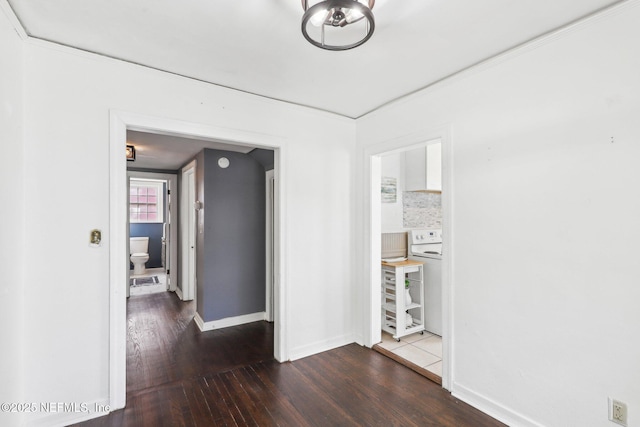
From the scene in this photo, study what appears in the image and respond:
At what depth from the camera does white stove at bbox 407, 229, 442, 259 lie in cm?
408

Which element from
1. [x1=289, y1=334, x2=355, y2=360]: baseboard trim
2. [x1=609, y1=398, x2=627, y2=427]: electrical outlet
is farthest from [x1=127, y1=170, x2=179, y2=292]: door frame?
[x1=609, y1=398, x2=627, y2=427]: electrical outlet

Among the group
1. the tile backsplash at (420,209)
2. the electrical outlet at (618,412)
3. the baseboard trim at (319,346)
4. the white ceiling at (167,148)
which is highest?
the white ceiling at (167,148)

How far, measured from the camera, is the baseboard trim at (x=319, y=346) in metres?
3.06

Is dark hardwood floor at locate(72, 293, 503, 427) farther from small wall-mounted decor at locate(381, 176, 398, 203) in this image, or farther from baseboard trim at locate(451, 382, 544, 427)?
small wall-mounted decor at locate(381, 176, 398, 203)

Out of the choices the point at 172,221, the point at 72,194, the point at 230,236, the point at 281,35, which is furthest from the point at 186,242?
the point at 281,35

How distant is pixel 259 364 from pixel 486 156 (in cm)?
261

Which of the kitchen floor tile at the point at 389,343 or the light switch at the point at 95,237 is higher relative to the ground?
the light switch at the point at 95,237

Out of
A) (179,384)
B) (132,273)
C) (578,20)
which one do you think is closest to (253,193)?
(179,384)

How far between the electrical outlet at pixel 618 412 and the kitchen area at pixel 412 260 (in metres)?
1.27

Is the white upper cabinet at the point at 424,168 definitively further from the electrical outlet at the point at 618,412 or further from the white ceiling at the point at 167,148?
the electrical outlet at the point at 618,412

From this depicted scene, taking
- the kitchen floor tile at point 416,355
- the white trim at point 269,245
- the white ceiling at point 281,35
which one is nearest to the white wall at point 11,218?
the white ceiling at point 281,35

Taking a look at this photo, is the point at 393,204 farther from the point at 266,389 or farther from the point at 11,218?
the point at 11,218

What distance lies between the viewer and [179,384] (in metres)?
2.57

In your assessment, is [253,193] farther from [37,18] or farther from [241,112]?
[37,18]
